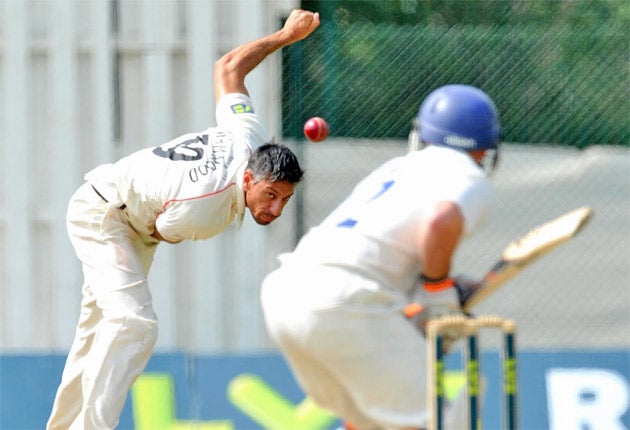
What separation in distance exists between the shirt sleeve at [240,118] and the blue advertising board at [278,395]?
198 centimetres

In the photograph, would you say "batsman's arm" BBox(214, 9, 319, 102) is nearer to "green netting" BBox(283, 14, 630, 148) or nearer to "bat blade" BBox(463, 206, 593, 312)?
"bat blade" BBox(463, 206, 593, 312)

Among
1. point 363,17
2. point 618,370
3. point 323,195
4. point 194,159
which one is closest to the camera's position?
point 194,159

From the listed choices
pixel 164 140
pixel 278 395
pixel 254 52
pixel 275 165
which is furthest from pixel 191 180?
pixel 164 140

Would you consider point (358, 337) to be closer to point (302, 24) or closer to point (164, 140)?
point (302, 24)

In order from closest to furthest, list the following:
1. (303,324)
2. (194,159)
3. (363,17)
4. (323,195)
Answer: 1. (303,324)
2. (194,159)
3. (323,195)
4. (363,17)

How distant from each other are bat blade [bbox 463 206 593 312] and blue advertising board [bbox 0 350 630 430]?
9.31 ft

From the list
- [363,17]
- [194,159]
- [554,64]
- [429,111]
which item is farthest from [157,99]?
[429,111]

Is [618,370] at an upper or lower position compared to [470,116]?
lower

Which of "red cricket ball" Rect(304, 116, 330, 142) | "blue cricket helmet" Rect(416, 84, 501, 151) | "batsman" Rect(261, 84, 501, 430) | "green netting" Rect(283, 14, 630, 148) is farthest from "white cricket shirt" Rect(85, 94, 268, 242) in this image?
"green netting" Rect(283, 14, 630, 148)

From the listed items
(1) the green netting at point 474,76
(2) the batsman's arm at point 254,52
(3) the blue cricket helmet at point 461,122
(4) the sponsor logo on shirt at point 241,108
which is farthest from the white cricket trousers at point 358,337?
(1) the green netting at point 474,76

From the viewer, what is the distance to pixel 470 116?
470 centimetres

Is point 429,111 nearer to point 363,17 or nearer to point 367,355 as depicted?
point 367,355

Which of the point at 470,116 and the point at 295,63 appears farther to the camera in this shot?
the point at 295,63

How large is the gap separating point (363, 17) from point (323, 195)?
1350mm
